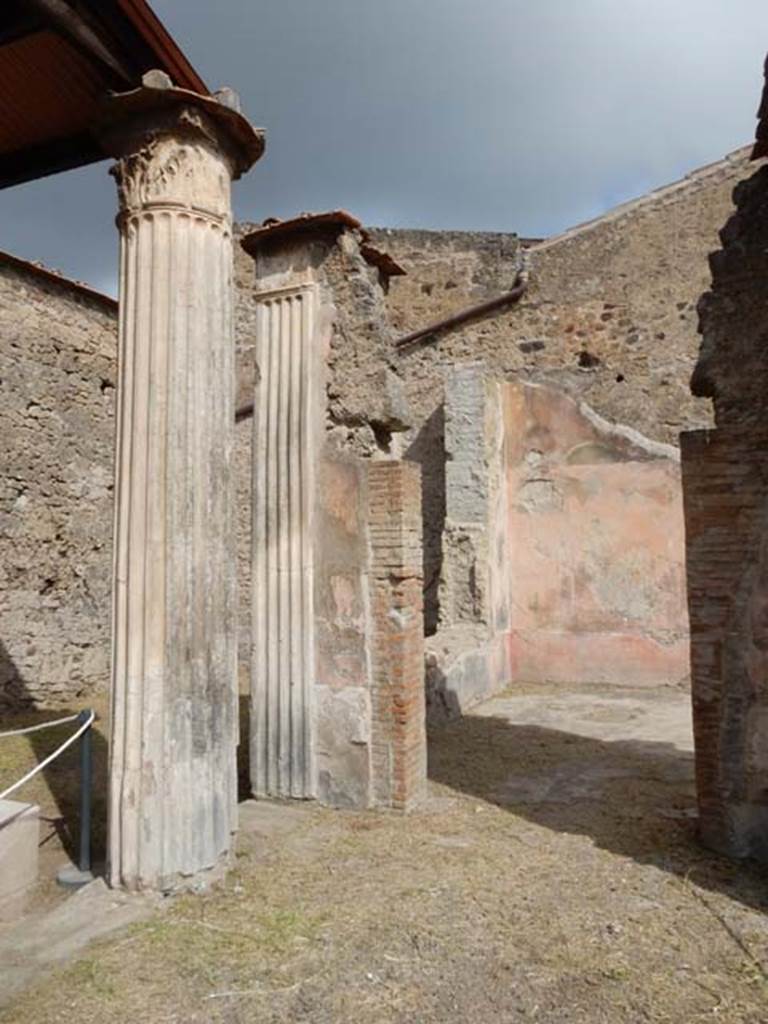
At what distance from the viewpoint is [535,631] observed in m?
10.0

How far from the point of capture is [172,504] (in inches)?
139

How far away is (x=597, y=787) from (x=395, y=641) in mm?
1777

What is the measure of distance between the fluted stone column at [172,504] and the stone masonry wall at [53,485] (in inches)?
216

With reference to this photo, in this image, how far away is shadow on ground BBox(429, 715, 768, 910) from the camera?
3.95 meters

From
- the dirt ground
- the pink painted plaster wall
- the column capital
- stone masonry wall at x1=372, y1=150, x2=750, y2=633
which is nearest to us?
the dirt ground

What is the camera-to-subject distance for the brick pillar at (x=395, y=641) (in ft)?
15.8

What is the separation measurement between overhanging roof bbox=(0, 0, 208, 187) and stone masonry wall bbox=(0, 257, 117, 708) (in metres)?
4.39

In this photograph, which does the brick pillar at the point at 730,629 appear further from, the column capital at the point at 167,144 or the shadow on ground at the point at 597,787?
the column capital at the point at 167,144

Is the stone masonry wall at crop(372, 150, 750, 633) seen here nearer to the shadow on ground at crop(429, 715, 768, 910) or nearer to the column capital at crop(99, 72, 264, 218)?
the shadow on ground at crop(429, 715, 768, 910)

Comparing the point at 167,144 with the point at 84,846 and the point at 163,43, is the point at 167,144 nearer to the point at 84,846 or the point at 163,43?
the point at 163,43

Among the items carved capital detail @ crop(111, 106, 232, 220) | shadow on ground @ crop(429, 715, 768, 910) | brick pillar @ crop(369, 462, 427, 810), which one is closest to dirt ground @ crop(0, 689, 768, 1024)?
shadow on ground @ crop(429, 715, 768, 910)

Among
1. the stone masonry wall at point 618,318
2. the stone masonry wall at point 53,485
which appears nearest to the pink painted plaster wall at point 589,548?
the stone masonry wall at point 618,318

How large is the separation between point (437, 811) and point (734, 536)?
2.29m

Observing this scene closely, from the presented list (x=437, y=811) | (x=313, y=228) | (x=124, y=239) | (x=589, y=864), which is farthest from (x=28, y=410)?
(x=589, y=864)
